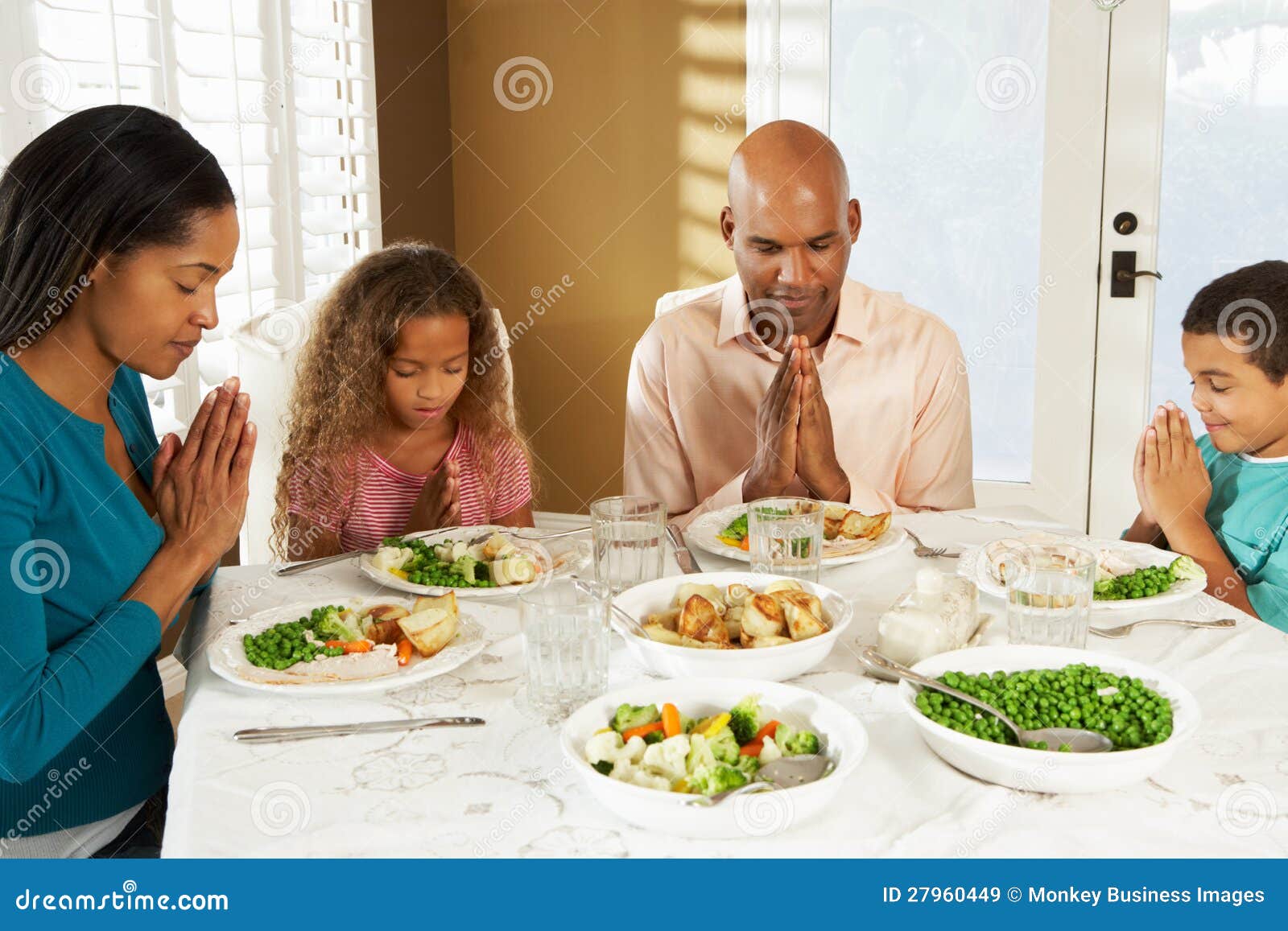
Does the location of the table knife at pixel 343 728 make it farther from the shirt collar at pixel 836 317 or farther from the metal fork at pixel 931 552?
the shirt collar at pixel 836 317

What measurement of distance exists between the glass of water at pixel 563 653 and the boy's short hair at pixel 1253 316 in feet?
4.39

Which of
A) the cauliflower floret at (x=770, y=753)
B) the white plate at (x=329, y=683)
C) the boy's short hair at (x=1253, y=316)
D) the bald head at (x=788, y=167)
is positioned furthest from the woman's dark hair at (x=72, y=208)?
the boy's short hair at (x=1253, y=316)

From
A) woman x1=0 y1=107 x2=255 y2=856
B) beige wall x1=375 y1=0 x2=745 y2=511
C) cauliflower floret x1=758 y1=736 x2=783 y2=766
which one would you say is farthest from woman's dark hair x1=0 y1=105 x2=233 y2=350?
beige wall x1=375 y1=0 x2=745 y2=511

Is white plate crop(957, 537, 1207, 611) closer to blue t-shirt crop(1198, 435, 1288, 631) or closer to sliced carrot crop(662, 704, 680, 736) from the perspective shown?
blue t-shirt crop(1198, 435, 1288, 631)

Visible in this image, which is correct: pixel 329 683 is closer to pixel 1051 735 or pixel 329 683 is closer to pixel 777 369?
pixel 1051 735

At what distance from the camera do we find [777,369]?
235 cm

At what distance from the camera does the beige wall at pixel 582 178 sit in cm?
395

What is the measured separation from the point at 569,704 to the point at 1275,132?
A: 10.4 ft

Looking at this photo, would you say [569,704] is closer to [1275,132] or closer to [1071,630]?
[1071,630]

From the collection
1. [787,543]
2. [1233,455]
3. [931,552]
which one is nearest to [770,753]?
[787,543]

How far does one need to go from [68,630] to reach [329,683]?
382mm

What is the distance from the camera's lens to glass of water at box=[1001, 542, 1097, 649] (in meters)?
1.35

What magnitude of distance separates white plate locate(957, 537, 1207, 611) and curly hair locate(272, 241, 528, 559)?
99 centimetres

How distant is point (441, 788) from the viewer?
106cm
